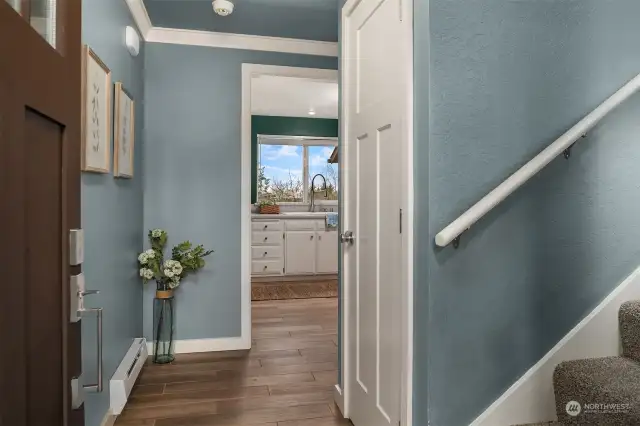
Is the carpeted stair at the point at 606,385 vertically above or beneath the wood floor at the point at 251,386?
above

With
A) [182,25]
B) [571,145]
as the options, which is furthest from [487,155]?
[182,25]

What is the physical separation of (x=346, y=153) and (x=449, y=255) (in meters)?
0.97

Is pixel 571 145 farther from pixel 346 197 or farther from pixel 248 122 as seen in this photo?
pixel 248 122

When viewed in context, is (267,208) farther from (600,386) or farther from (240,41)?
(600,386)

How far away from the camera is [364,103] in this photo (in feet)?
6.70

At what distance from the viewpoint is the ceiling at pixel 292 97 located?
16.3 ft

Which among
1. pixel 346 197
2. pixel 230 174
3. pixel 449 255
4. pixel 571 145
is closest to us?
pixel 449 255

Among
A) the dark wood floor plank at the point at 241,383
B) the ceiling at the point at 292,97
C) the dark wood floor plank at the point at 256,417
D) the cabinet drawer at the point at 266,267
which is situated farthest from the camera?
the cabinet drawer at the point at 266,267

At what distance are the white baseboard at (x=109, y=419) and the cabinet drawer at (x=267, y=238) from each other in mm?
3760

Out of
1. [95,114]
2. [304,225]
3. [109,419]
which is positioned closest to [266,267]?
[304,225]

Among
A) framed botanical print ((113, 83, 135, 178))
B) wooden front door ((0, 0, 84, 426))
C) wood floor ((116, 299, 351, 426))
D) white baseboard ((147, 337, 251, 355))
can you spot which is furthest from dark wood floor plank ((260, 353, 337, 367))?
wooden front door ((0, 0, 84, 426))

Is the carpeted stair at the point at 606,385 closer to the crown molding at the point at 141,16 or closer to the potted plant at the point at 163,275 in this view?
the potted plant at the point at 163,275

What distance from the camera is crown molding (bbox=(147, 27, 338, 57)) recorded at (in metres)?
3.23

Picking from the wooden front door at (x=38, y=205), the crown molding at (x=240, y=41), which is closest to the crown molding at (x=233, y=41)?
the crown molding at (x=240, y=41)
